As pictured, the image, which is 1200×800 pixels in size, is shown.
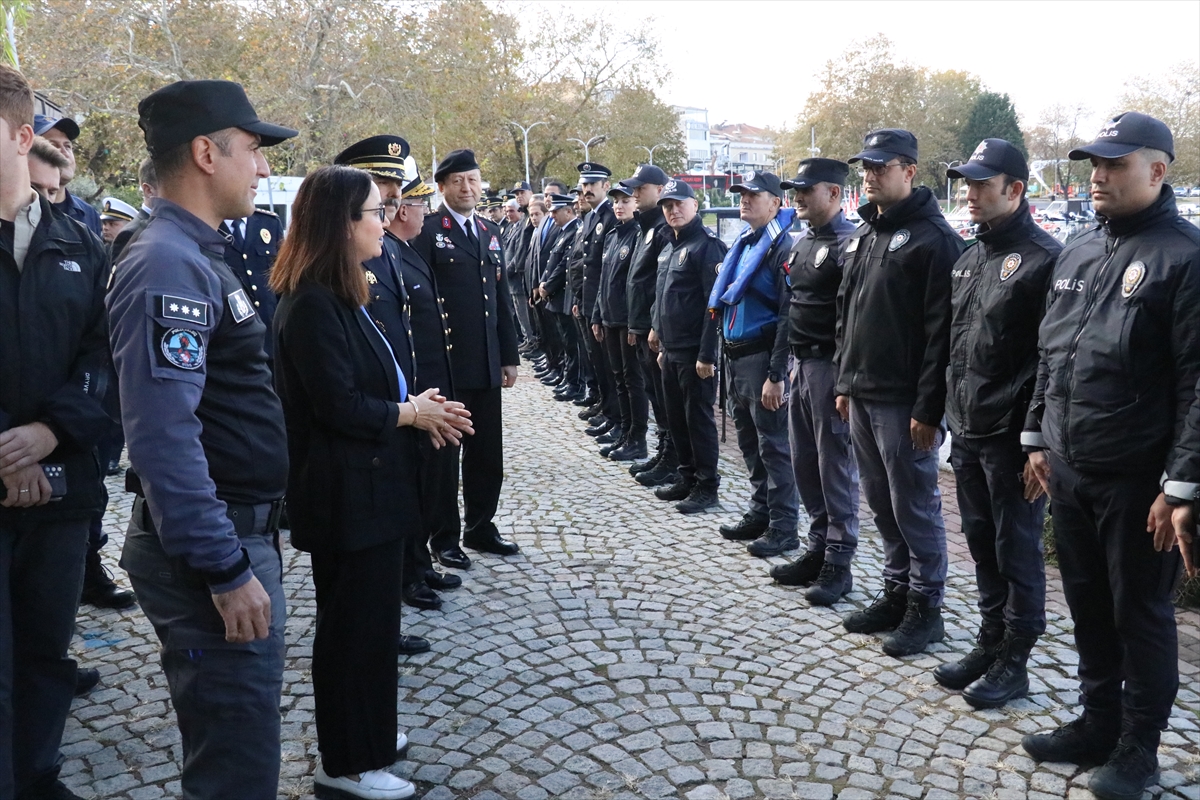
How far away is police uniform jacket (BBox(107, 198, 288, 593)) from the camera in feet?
7.25

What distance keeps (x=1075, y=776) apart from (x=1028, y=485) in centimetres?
107

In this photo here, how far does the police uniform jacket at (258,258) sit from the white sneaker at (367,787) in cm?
282

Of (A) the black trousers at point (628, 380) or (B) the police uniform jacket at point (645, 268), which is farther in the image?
(A) the black trousers at point (628, 380)

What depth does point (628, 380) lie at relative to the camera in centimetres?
902

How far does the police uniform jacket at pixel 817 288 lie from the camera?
533 cm

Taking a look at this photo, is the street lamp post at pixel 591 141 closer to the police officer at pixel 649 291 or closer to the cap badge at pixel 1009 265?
the police officer at pixel 649 291

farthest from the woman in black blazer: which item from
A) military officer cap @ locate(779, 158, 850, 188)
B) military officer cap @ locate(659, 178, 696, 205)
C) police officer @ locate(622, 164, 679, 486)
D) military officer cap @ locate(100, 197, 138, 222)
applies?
military officer cap @ locate(100, 197, 138, 222)

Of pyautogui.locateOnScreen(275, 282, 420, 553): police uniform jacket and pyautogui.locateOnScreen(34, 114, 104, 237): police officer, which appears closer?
pyautogui.locateOnScreen(275, 282, 420, 553): police uniform jacket

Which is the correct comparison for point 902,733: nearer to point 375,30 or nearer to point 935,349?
point 935,349

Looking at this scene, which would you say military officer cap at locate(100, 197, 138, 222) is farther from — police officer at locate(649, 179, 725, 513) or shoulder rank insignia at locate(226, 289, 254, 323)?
shoulder rank insignia at locate(226, 289, 254, 323)

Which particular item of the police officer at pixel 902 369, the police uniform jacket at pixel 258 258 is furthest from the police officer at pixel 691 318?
the police uniform jacket at pixel 258 258

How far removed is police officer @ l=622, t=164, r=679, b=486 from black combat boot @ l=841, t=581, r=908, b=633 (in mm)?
3182

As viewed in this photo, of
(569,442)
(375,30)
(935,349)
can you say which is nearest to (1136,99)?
(375,30)

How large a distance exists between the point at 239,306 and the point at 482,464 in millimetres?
3828
